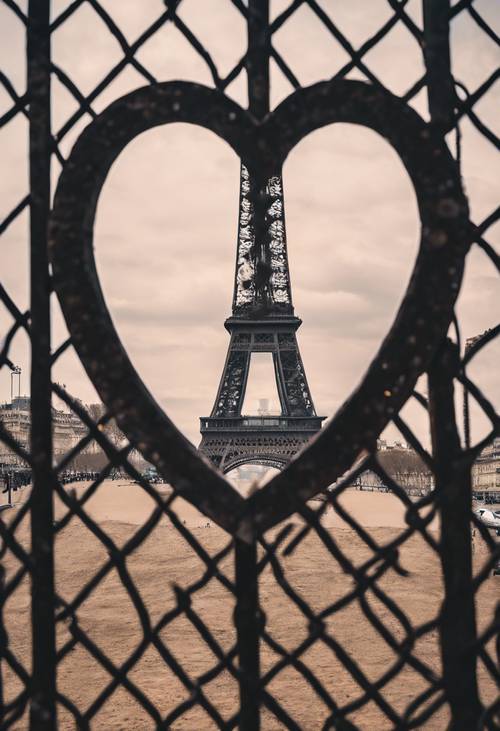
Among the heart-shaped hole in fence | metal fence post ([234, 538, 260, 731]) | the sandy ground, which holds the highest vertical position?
the heart-shaped hole in fence

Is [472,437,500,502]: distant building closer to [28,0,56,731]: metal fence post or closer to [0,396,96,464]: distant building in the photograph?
[0,396,96,464]: distant building

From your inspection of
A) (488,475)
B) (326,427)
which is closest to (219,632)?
(326,427)

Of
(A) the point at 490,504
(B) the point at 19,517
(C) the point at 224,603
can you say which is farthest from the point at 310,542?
(B) the point at 19,517

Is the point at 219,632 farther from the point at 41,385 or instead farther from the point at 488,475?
the point at 488,475

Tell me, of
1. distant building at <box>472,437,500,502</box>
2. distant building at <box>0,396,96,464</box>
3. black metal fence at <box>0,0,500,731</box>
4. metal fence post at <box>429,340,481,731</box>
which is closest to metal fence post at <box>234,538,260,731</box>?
black metal fence at <box>0,0,500,731</box>

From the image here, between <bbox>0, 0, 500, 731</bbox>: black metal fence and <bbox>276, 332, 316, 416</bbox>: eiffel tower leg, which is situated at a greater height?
<bbox>276, 332, 316, 416</bbox>: eiffel tower leg

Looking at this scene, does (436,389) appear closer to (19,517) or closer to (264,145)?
(264,145)
